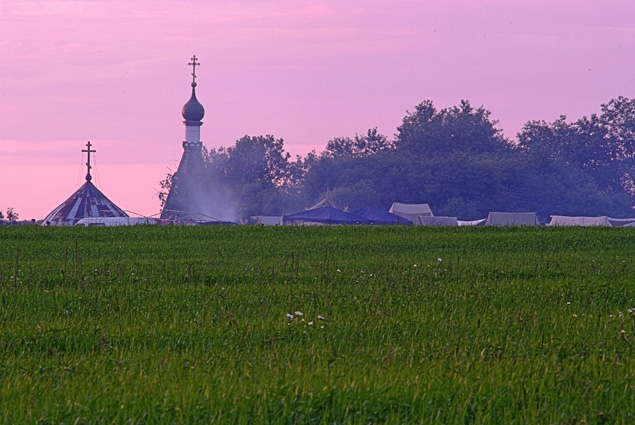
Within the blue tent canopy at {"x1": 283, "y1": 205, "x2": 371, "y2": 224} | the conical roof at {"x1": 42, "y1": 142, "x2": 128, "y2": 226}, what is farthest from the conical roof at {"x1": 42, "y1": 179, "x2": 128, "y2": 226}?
the blue tent canopy at {"x1": 283, "y1": 205, "x2": 371, "y2": 224}

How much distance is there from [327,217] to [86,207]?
1977 centimetres

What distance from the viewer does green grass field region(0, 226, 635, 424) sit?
6.09 metres

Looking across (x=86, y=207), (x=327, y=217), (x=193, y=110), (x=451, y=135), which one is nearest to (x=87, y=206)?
(x=86, y=207)

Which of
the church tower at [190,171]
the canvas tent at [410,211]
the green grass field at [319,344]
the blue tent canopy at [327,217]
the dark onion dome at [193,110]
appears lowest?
the green grass field at [319,344]

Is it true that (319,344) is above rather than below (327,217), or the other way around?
below

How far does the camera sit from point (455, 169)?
101812 mm

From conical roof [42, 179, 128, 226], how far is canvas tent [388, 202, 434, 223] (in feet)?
81.7

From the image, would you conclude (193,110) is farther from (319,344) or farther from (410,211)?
(319,344)

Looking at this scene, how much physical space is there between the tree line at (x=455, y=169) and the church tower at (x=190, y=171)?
347 cm

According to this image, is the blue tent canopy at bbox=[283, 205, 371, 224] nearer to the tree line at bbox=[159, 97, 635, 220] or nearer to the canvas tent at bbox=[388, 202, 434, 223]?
the canvas tent at bbox=[388, 202, 434, 223]

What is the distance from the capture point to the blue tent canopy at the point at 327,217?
2672 inches

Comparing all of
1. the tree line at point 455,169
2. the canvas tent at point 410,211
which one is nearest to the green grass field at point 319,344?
the canvas tent at point 410,211

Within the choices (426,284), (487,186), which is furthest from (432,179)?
(426,284)

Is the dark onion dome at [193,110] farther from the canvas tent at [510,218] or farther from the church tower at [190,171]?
the canvas tent at [510,218]
